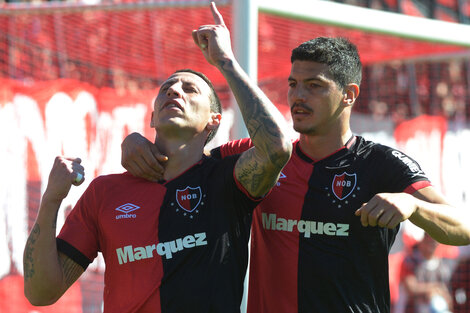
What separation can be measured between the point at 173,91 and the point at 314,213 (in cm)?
79

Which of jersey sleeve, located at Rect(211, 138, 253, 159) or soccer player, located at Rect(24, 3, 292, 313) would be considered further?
jersey sleeve, located at Rect(211, 138, 253, 159)

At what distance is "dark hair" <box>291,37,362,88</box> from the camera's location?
2.89m

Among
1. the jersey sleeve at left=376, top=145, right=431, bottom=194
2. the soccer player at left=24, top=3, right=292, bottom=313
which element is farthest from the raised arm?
the jersey sleeve at left=376, top=145, right=431, bottom=194

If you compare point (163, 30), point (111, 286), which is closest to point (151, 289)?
point (111, 286)

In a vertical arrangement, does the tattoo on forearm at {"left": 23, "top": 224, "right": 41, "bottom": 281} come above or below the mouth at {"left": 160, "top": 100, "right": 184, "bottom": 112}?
below

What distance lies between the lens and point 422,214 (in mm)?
2500

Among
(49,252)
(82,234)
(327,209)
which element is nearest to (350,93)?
(327,209)

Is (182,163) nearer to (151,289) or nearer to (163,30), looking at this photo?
(151,289)

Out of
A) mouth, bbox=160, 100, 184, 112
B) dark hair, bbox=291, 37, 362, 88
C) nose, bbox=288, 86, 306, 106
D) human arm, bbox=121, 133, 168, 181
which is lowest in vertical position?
human arm, bbox=121, 133, 168, 181

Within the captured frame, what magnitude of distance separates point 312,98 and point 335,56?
0.78 ft

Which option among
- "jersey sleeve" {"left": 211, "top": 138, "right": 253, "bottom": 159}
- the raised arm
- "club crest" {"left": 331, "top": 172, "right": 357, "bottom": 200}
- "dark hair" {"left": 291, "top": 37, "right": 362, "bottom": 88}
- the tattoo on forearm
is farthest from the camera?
"jersey sleeve" {"left": 211, "top": 138, "right": 253, "bottom": 159}

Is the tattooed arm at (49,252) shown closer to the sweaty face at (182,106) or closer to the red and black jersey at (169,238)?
the red and black jersey at (169,238)

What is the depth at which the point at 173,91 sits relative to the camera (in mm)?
2738

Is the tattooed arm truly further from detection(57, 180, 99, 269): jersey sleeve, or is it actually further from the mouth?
the mouth
